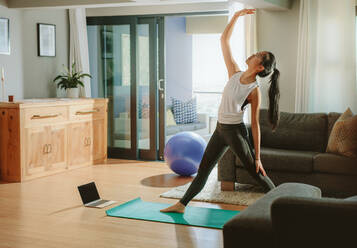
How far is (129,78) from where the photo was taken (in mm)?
7242

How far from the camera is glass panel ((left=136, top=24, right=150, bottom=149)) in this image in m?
7.06

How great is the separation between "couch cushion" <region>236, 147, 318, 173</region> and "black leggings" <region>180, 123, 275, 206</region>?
103 cm

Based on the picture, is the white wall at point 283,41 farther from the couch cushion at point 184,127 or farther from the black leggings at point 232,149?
the couch cushion at point 184,127

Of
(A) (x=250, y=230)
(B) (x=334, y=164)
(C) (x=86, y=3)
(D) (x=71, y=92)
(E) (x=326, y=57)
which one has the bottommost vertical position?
(B) (x=334, y=164)

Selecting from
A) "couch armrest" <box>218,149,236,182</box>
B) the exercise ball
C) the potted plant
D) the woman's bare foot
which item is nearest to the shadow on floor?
the exercise ball

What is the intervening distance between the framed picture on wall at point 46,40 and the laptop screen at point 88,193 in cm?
269

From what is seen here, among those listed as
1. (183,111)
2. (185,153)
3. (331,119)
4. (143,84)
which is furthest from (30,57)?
(331,119)

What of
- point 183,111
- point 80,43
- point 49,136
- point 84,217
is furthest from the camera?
point 183,111

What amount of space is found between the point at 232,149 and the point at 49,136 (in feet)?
9.33

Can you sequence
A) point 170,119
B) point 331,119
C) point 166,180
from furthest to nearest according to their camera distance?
point 170,119
point 166,180
point 331,119

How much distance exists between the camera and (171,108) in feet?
30.2

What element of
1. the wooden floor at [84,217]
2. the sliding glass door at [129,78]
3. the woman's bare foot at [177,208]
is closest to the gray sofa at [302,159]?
the wooden floor at [84,217]

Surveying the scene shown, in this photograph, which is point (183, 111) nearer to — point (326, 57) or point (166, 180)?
point (166, 180)

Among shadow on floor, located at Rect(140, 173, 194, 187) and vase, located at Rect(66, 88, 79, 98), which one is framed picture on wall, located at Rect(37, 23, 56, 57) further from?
shadow on floor, located at Rect(140, 173, 194, 187)
